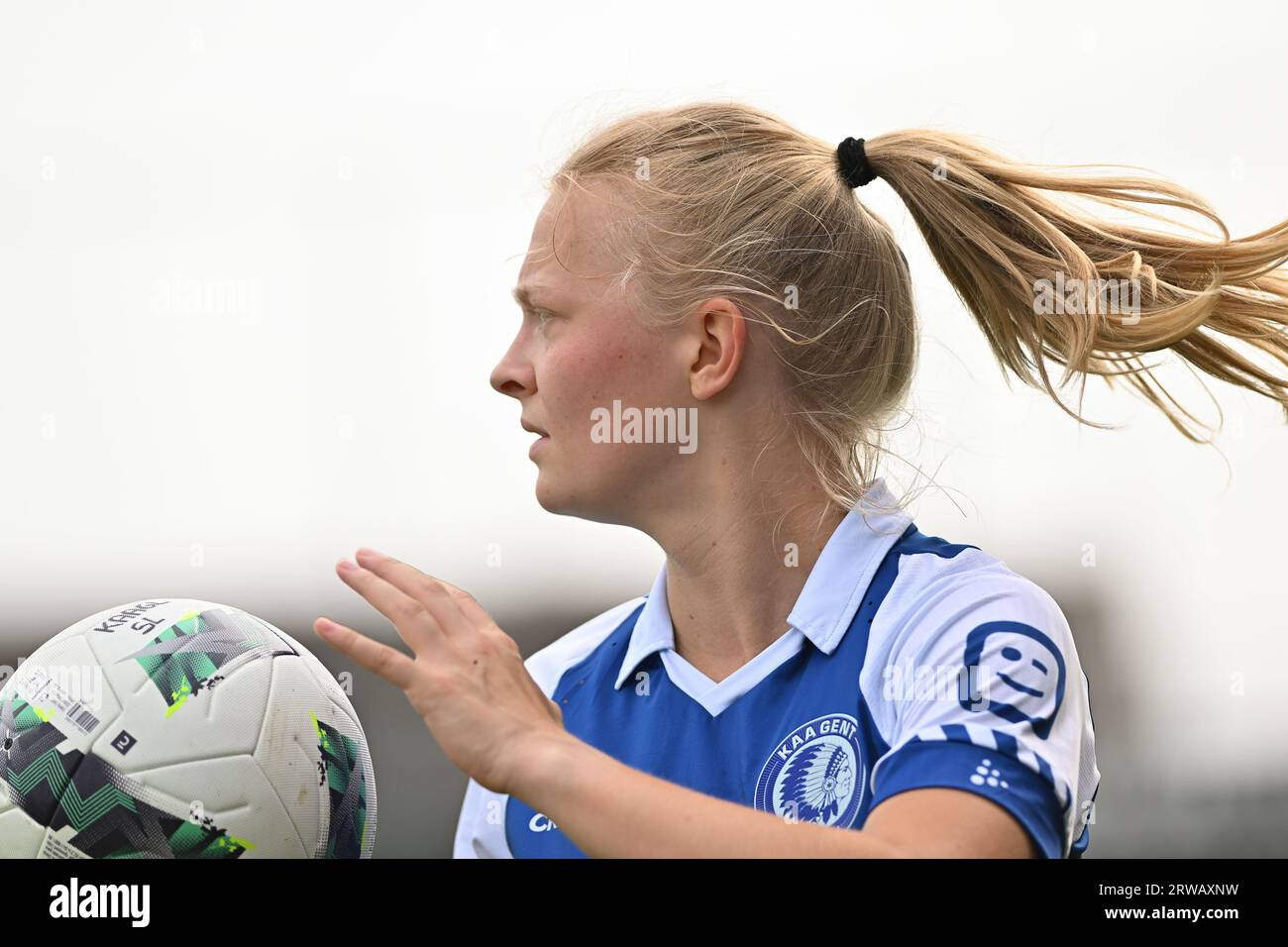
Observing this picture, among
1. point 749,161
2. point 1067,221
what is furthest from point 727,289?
point 1067,221

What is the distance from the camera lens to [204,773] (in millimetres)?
2256

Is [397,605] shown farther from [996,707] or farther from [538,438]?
[996,707]

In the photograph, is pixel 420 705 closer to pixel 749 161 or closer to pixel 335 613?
pixel 749 161

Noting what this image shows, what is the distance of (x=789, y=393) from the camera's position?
2.65 meters

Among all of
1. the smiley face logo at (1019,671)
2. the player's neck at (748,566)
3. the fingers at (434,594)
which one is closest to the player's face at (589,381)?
the player's neck at (748,566)

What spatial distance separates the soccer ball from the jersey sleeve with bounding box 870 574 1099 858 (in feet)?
3.12

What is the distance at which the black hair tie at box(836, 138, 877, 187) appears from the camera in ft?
9.14

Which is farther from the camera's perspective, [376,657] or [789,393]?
[789,393]

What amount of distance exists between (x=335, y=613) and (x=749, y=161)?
26.0 feet

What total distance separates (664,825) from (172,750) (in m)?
0.91

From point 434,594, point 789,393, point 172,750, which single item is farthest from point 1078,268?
point 172,750

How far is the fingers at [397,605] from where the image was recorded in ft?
Answer: 6.72

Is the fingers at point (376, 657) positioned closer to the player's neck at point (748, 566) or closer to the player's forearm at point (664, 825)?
the player's forearm at point (664, 825)

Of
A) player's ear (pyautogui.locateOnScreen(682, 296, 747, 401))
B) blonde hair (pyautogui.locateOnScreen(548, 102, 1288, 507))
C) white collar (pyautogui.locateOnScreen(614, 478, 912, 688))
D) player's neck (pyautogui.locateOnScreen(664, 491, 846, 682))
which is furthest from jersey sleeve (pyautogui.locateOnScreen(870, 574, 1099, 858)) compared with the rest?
player's ear (pyautogui.locateOnScreen(682, 296, 747, 401))
